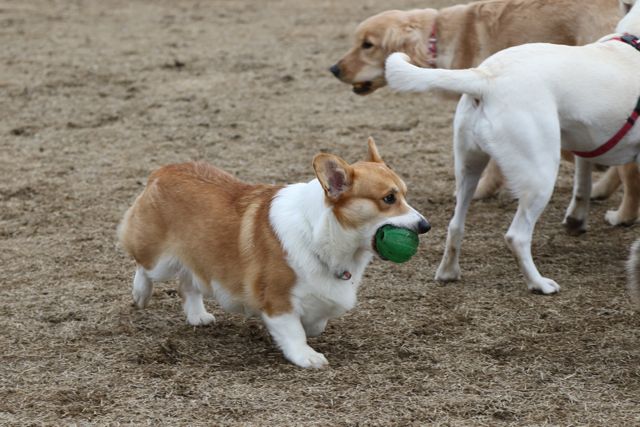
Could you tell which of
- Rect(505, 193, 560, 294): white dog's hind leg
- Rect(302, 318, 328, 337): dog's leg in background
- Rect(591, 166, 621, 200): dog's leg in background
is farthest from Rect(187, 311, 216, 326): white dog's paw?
Rect(591, 166, 621, 200): dog's leg in background

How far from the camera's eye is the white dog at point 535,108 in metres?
4.00

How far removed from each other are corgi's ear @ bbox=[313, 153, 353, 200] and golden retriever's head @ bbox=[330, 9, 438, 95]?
8.40 feet

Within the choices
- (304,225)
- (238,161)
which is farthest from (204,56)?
(304,225)

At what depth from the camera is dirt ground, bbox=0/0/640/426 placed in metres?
3.27

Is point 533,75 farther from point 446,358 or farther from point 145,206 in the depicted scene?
point 145,206

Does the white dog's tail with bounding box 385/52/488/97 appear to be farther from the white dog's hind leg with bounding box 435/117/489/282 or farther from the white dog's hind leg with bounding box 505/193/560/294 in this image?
the white dog's hind leg with bounding box 505/193/560/294

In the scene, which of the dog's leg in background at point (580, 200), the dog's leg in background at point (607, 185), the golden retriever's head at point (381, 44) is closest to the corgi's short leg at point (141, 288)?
the dog's leg in background at point (580, 200)

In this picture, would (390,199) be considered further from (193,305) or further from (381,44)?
(381,44)

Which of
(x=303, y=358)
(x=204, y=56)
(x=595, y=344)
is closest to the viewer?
(x=303, y=358)

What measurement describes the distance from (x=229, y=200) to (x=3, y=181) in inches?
106

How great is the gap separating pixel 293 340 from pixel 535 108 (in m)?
1.39

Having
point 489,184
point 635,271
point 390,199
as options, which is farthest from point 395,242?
point 489,184

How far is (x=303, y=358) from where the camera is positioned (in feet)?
11.5

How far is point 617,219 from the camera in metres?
5.26
